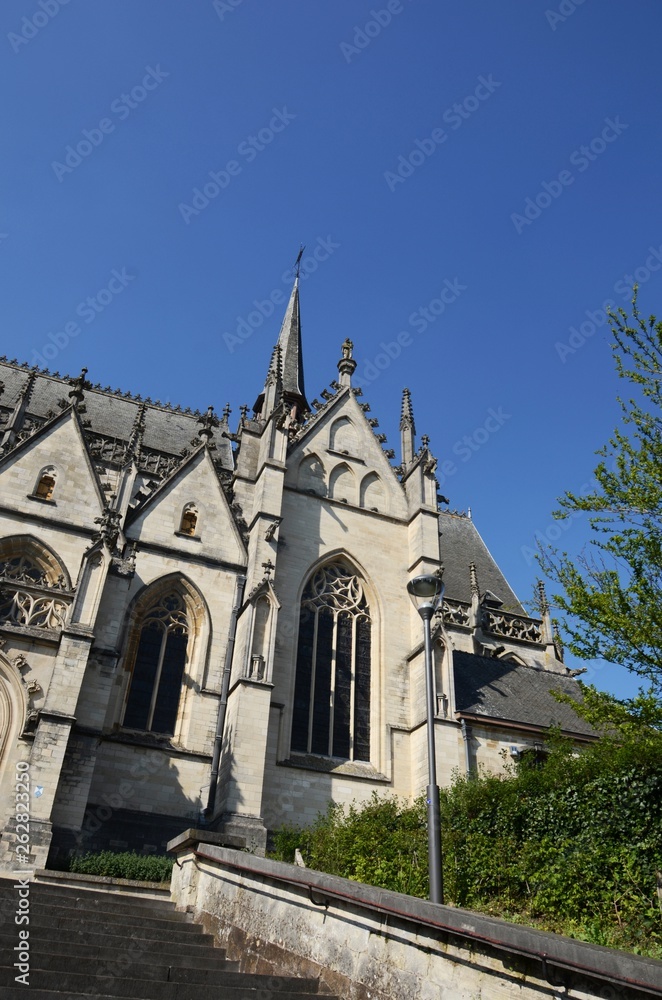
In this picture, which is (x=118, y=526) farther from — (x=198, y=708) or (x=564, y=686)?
(x=564, y=686)

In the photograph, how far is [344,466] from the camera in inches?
934

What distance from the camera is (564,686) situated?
77.0 feet

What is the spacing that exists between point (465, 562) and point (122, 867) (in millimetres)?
20118

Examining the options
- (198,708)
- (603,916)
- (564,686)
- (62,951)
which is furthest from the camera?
(564,686)

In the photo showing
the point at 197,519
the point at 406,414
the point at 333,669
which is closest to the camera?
the point at 333,669

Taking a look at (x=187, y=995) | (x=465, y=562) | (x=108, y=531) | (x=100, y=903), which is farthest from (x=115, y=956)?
(x=465, y=562)

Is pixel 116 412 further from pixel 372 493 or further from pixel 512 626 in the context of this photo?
pixel 512 626

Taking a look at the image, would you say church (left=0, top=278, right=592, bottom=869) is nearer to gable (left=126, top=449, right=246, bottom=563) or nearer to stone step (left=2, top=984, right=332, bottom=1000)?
gable (left=126, top=449, right=246, bottom=563)

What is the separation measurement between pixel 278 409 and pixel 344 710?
29.4ft

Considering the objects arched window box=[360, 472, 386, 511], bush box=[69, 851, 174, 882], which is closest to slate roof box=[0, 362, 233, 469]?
arched window box=[360, 472, 386, 511]

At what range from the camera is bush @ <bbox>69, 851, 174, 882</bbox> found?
12.8 meters

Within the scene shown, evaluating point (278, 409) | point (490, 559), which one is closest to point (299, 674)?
point (278, 409)

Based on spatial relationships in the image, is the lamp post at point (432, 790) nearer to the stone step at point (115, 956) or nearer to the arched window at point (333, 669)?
the stone step at point (115, 956)

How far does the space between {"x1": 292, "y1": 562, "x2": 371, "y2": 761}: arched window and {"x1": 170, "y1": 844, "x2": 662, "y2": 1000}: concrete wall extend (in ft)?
32.1
